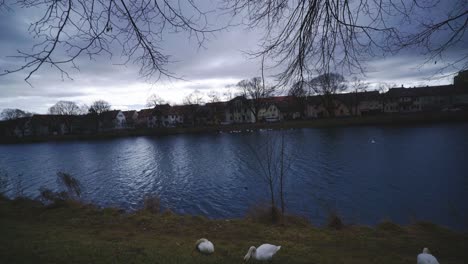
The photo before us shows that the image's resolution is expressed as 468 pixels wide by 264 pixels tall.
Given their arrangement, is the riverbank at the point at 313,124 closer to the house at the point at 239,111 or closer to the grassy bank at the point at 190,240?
the house at the point at 239,111

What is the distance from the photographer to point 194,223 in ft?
32.3

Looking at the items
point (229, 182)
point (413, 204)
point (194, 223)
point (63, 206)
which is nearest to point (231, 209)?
point (194, 223)

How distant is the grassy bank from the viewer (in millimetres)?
5965

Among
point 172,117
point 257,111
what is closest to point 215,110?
point 257,111

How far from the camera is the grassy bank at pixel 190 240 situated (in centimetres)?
596

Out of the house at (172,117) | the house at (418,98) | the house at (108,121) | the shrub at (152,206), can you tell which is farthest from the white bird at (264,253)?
the house at (108,121)

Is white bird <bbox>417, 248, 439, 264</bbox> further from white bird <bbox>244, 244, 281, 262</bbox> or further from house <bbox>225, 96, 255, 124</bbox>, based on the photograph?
house <bbox>225, 96, 255, 124</bbox>

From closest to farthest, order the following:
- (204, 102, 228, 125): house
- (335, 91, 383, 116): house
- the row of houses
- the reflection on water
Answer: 1. the reflection on water
2. (335, 91, 383, 116): house
3. the row of houses
4. (204, 102, 228, 125): house

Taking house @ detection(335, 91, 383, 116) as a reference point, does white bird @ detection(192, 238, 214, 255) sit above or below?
below

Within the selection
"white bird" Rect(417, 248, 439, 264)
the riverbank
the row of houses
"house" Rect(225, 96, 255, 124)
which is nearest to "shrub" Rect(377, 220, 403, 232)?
"white bird" Rect(417, 248, 439, 264)

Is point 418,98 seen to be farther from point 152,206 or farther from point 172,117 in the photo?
point 152,206

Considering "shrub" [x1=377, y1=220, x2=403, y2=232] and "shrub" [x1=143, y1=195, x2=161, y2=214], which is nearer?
"shrub" [x1=377, y1=220, x2=403, y2=232]

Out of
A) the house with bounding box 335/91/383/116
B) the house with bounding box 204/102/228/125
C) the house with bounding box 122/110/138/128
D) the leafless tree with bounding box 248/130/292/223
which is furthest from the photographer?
the house with bounding box 122/110/138/128

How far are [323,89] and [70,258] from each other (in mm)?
6453
